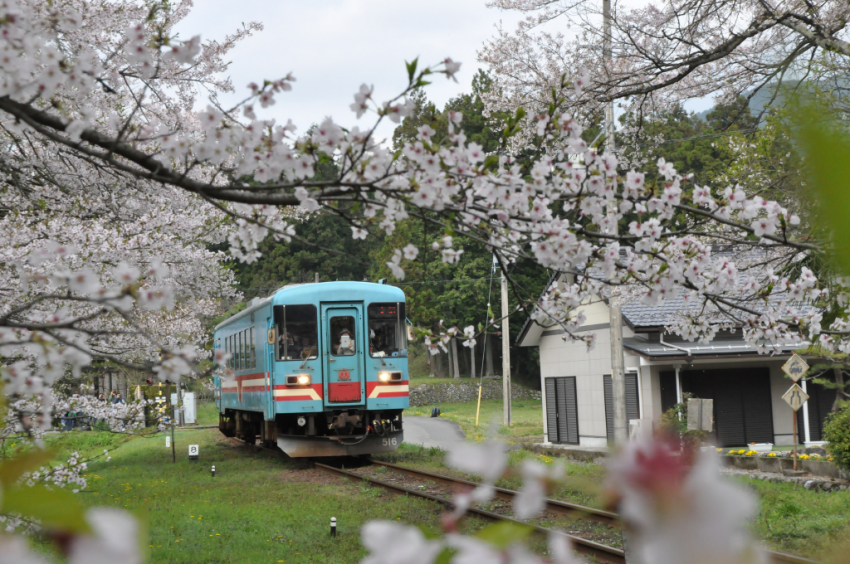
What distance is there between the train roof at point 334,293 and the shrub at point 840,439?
728cm

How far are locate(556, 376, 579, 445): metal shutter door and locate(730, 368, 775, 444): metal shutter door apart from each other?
13.3 ft

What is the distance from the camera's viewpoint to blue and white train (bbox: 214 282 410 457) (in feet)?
45.2

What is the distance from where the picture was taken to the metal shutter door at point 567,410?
19.6 m

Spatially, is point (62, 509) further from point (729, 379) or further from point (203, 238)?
point (729, 379)

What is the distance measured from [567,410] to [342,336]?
8226 mm

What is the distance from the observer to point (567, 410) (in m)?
20.0

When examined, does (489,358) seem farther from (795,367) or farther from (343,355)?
(795,367)

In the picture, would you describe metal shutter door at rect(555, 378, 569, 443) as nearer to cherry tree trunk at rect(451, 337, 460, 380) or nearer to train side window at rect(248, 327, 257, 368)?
train side window at rect(248, 327, 257, 368)

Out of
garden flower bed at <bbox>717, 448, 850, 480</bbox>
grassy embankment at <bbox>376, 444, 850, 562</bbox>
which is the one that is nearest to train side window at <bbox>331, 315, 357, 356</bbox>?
grassy embankment at <bbox>376, 444, 850, 562</bbox>

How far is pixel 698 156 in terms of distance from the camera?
40750mm

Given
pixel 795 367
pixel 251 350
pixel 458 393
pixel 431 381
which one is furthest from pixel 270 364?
pixel 431 381

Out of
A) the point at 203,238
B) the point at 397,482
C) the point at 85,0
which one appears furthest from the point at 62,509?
the point at 397,482

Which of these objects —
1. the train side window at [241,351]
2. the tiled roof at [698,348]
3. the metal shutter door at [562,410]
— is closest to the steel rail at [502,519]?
the train side window at [241,351]

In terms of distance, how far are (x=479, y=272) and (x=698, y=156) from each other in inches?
524
